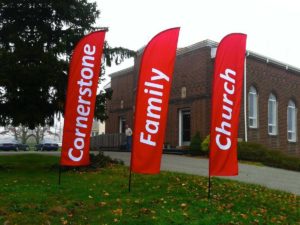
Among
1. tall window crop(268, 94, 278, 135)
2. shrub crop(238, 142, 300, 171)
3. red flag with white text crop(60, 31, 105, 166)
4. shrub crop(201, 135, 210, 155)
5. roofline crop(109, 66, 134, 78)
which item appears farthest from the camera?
roofline crop(109, 66, 134, 78)

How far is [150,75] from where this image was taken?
34.0 feet

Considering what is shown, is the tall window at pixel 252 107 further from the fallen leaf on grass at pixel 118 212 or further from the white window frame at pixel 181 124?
the fallen leaf on grass at pixel 118 212

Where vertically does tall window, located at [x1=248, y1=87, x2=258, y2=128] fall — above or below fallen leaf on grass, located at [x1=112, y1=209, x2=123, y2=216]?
above

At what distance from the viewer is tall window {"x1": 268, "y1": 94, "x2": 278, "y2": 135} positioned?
99.1 feet

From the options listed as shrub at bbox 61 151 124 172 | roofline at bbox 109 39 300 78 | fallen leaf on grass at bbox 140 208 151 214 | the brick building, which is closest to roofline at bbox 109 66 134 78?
the brick building

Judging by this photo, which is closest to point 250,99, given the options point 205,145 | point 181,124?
point 181,124

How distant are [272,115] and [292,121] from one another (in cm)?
316

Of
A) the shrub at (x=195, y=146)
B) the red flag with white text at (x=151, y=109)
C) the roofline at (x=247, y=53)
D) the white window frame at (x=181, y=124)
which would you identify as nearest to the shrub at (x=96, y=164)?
the red flag with white text at (x=151, y=109)

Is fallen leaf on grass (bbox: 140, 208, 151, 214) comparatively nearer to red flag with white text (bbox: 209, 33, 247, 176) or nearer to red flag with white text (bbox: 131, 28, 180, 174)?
red flag with white text (bbox: 131, 28, 180, 174)

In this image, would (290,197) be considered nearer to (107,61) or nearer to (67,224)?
(67,224)

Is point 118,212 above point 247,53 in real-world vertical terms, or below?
below

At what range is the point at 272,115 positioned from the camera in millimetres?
30516

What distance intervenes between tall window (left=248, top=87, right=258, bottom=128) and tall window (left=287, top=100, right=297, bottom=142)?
16.2ft

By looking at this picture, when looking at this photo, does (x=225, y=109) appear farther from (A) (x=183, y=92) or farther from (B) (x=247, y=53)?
(B) (x=247, y=53)
